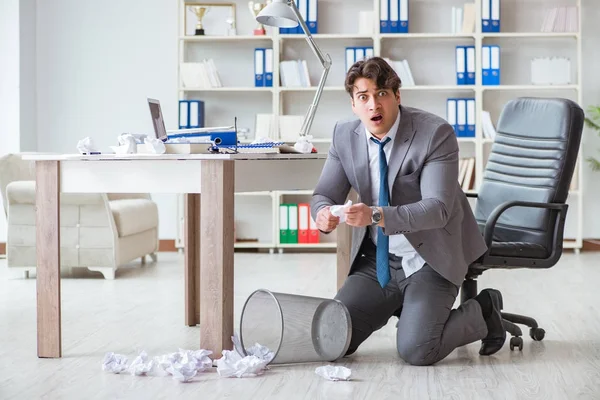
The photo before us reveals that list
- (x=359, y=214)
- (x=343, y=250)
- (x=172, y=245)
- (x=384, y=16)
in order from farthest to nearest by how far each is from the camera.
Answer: (x=172, y=245) → (x=384, y=16) → (x=343, y=250) → (x=359, y=214)

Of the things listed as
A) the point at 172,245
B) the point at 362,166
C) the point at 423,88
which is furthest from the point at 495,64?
the point at 362,166

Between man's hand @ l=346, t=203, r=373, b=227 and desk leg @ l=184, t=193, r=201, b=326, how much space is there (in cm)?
118

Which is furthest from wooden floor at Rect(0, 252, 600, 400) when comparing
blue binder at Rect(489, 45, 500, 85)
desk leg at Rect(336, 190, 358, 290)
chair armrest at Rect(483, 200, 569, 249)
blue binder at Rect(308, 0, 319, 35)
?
blue binder at Rect(308, 0, 319, 35)

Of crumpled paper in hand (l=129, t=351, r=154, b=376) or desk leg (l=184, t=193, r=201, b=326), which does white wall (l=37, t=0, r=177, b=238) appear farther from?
crumpled paper in hand (l=129, t=351, r=154, b=376)

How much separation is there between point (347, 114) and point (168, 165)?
4159mm

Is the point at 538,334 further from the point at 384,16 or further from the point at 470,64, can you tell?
the point at 384,16

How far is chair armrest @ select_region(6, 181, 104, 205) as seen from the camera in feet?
17.4

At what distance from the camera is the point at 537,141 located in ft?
11.6

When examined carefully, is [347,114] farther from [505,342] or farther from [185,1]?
[505,342]

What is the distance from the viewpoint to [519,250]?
332 centimetres

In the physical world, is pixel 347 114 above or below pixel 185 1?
below

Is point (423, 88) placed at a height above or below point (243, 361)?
above

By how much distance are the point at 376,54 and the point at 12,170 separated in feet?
9.04

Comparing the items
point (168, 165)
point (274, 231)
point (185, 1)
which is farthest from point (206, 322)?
point (185, 1)
